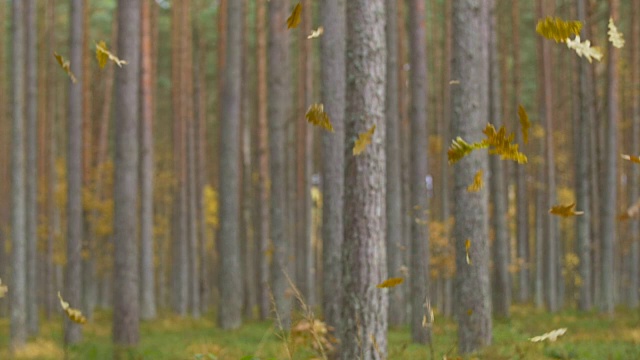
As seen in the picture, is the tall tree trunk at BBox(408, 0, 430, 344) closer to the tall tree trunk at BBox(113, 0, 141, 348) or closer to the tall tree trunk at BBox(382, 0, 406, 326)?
the tall tree trunk at BBox(382, 0, 406, 326)

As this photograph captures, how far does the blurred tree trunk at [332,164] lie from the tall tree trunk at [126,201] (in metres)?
2.79

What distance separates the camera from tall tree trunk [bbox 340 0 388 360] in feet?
21.0

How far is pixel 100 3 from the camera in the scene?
25.5 m

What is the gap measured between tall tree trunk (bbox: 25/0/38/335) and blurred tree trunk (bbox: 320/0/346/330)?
19.1 feet

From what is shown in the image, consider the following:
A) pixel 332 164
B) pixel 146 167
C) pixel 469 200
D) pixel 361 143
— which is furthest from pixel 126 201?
pixel 361 143

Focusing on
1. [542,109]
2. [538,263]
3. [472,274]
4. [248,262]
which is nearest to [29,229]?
[248,262]

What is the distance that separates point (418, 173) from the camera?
12.0 m

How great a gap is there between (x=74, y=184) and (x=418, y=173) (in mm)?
5671

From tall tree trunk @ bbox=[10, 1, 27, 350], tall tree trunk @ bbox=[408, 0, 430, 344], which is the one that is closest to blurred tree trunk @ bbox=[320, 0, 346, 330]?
tall tree trunk @ bbox=[408, 0, 430, 344]

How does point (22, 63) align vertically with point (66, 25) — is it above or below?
below

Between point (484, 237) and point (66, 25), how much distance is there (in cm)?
2441

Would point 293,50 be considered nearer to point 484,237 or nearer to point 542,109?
point 542,109

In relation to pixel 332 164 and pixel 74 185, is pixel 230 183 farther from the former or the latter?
pixel 332 164

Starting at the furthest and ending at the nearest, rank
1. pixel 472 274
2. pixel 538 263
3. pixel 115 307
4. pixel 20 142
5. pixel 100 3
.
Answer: pixel 100 3 < pixel 538 263 < pixel 20 142 < pixel 115 307 < pixel 472 274
